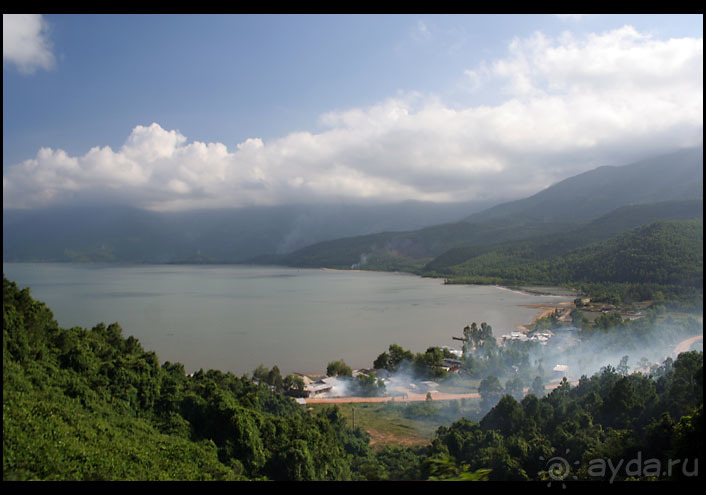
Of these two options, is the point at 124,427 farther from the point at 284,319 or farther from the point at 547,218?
the point at 547,218

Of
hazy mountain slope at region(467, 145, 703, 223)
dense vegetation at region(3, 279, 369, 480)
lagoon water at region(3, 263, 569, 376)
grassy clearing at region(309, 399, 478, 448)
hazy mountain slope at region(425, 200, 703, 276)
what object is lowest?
grassy clearing at region(309, 399, 478, 448)

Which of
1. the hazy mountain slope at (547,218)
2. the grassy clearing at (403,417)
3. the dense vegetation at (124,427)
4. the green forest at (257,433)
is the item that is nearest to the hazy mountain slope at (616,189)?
the hazy mountain slope at (547,218)

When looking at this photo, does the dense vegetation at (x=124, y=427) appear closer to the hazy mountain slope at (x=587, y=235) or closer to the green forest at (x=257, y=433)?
the green forest at (x=257, y=433)

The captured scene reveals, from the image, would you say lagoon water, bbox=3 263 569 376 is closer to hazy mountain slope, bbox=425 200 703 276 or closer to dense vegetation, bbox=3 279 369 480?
dense vegetation, bbox=3 279 369 480

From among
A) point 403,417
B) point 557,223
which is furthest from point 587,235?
point 403,417

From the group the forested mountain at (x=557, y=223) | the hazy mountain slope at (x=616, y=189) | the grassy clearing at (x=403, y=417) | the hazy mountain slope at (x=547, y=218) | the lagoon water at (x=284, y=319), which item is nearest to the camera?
the grassy clearing at (x=403, y=417)

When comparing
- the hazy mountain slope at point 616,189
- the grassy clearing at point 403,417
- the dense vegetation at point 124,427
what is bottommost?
the grassy clearing at point 403,417

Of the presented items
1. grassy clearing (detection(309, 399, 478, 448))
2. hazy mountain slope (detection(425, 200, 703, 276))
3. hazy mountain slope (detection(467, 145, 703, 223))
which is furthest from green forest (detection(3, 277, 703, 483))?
hazy mountain slope (detection(467, 145, 703, 223))
